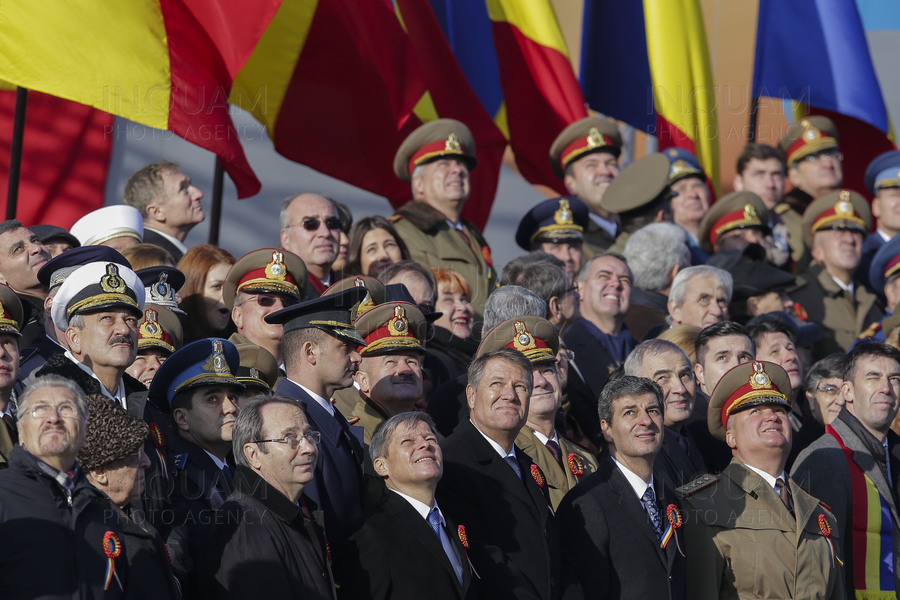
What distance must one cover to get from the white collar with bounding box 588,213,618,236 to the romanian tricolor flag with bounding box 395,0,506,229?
3.97ft

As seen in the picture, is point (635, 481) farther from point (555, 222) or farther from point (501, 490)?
point (555, 222)

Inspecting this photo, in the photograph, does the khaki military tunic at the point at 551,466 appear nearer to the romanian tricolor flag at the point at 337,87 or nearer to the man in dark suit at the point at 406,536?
the man in dark suit at the point at 406,536

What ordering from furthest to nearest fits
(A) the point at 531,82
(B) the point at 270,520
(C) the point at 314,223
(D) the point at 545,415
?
A: (A) the point at 531,82 → (C) the point at 314,223 → (D) the point at 545,415 → (B) the point at 270,520

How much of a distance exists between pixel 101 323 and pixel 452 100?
545cm

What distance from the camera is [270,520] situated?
18.0 ft

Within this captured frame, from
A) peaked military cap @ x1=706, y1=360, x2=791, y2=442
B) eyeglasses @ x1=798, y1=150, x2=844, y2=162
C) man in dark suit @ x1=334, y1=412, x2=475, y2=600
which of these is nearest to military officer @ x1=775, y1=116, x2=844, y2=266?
eyeglasses @ x1=798, y1=150, x2=844, y2=162

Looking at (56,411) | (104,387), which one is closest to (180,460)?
(104,387)

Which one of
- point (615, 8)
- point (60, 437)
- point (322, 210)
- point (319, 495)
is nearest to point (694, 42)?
point (615, 8)

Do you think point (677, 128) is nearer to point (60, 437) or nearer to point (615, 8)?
point (615, 8)

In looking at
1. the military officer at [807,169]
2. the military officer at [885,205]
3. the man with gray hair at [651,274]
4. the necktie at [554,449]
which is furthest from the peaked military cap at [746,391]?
the military officer at [807,169]

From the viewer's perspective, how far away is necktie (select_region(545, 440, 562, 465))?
7027mm

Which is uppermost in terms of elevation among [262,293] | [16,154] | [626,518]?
[16,154]

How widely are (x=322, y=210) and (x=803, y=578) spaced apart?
3.49 metres

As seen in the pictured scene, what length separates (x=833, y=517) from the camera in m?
6.96
